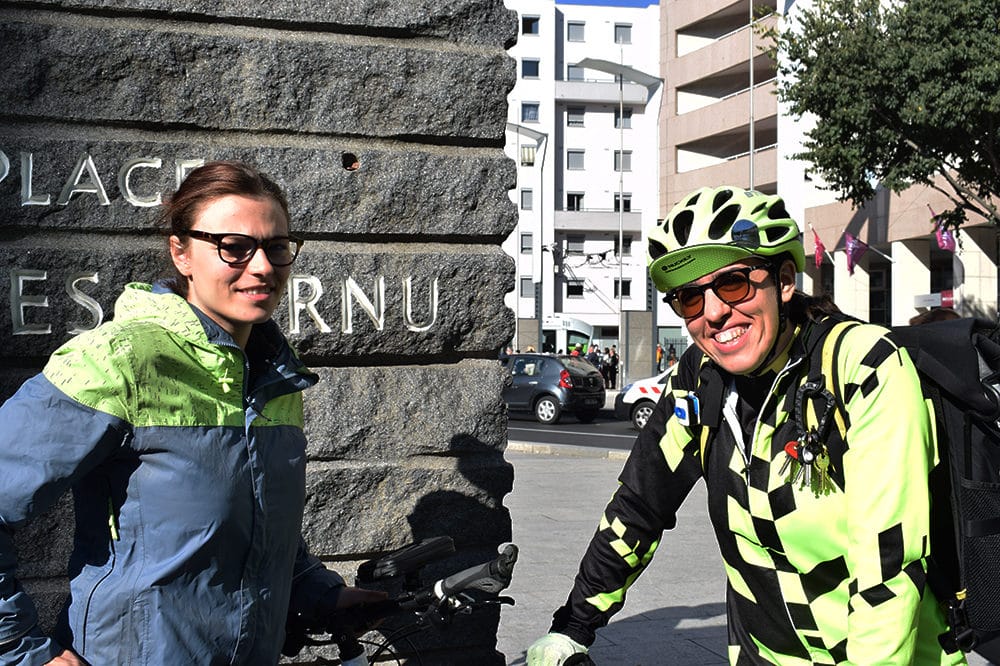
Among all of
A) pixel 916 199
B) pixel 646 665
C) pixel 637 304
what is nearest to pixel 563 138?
pixel 637 304

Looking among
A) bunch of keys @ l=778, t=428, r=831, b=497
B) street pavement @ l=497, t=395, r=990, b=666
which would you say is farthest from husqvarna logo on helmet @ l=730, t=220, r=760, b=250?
street pavement @ l=497, t=395, r=990, b=666

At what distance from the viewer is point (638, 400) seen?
24984 millimetres

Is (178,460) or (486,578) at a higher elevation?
(178,460)

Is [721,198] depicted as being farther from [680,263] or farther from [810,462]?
[810,462]

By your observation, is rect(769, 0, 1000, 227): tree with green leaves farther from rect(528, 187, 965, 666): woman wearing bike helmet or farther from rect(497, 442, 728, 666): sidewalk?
rect(528, 187, 965, 666): woman wearing bike helmet

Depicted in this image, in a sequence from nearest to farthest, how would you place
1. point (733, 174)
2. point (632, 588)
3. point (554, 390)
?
point (632, 588) → point (554, 390) → point (733, 174)

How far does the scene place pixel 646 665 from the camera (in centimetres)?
561

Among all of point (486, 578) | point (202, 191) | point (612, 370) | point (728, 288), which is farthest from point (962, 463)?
point (612, 370)

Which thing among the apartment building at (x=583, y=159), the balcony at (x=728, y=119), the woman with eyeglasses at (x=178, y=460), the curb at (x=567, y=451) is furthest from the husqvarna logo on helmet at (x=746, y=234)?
the apartment building at (x=583, y=159)

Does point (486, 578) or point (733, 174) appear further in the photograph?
point (733, 174)

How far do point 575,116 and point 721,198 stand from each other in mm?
69272

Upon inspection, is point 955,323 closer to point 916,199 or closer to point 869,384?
point 869,384

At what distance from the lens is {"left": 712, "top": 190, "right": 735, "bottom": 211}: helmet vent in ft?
9.39

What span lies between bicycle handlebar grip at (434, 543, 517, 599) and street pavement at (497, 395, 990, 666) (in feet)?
9.53
